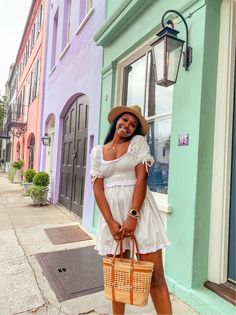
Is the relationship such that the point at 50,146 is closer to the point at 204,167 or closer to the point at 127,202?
the point at 204,167

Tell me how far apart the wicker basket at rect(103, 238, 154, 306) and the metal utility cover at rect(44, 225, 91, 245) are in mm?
2654

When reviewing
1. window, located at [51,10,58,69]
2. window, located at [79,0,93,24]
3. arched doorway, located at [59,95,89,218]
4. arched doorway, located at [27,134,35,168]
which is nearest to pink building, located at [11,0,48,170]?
arched doorway, located at [27,134,35,168]

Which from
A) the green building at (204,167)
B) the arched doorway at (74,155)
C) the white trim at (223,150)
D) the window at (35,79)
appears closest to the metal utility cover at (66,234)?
the arched doorway at (74,155)

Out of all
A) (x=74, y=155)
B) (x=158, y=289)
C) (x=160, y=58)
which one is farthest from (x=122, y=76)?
(x=158, y=289)

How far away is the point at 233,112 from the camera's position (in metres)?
2.57

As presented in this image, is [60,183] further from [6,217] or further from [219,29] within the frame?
[219,29]

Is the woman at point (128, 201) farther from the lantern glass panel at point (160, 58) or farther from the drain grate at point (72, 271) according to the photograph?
the drain grate at point (72, 271)

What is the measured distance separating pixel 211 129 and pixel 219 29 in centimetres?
100

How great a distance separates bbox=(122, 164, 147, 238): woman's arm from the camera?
1879 mm

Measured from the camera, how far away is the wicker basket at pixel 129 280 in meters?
1.73

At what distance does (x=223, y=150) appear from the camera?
8.35 feet

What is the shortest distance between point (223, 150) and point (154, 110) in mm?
1366

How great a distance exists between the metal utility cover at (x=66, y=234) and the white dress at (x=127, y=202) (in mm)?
2521

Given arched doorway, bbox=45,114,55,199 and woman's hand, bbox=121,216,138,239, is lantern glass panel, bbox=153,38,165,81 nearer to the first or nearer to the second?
woman's hand, bbox=121,216,138,239
